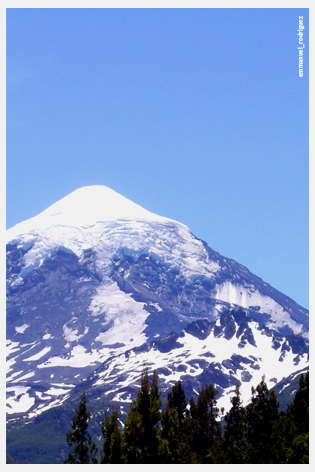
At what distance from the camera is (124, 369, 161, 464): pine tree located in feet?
226

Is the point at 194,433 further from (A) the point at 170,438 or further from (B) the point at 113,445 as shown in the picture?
(B) the point at 113,445

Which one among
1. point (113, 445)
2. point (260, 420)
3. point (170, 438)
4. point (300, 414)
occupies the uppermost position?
point (260, 420)

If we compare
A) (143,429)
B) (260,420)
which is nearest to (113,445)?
(143,429)

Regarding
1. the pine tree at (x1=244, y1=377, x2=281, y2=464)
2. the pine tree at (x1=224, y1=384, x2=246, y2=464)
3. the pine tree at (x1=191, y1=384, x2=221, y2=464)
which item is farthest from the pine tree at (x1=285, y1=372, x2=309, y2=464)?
the pine tree at (x1=191, y1=384, x2=221, y2=464)

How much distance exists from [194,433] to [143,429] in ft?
121

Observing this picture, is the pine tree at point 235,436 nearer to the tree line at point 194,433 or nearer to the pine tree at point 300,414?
the tree line at point 194,433

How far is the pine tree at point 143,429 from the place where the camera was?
6875cm

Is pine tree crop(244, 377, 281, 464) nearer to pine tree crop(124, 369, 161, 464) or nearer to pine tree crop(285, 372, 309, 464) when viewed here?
pine tree crop(285, 372, 309, 464)

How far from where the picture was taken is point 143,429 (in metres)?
70.5
